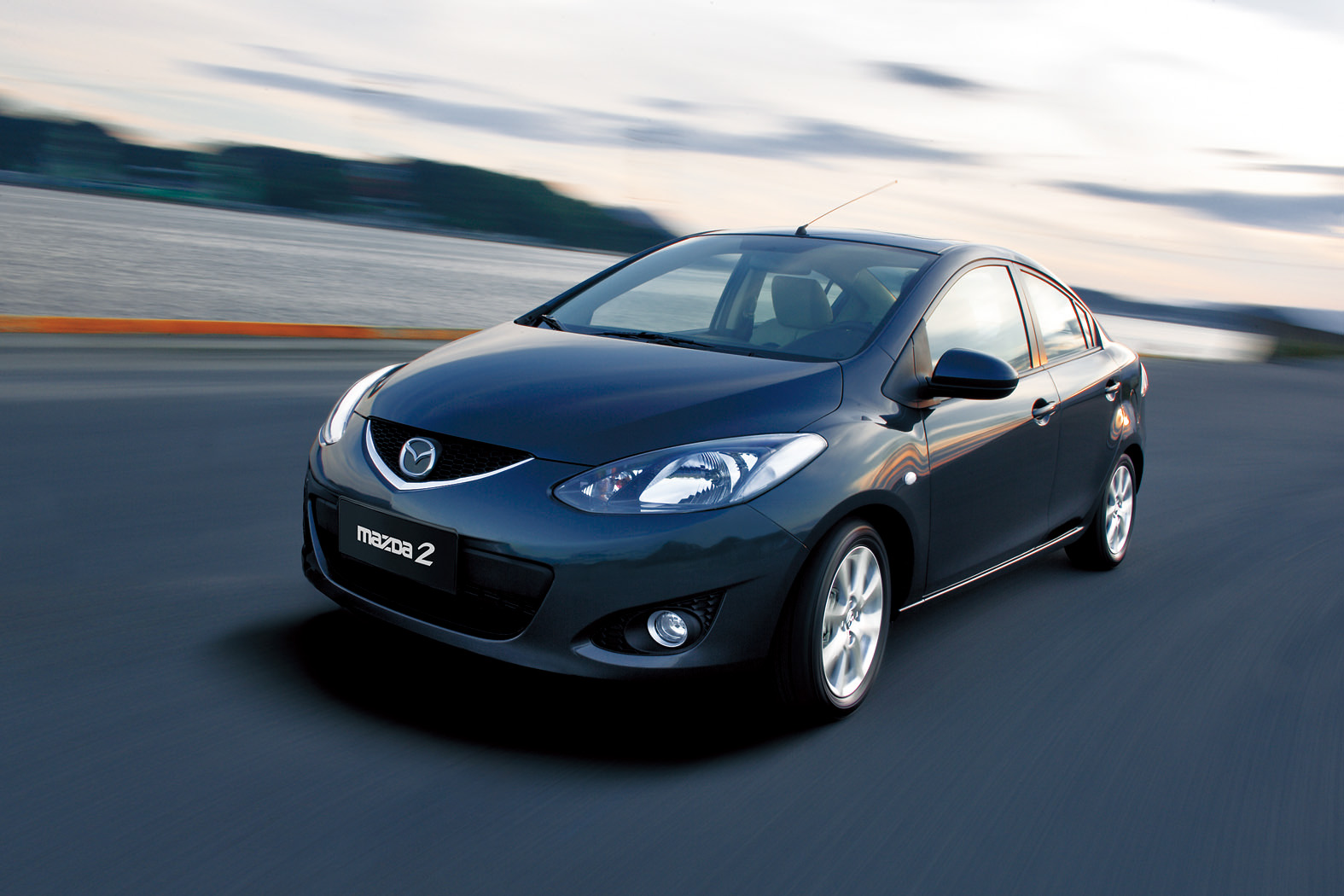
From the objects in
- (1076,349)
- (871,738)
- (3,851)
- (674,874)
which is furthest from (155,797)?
(1076,349)

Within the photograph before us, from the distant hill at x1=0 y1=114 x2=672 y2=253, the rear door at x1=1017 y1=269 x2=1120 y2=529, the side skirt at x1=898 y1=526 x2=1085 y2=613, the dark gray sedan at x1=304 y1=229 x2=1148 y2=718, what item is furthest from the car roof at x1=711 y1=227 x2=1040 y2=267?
the distant hill at x1=0 y1=114 x2=672 y2=253

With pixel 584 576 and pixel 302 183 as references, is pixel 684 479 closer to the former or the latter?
pixel 584 576

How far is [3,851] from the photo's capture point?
2.32 meters

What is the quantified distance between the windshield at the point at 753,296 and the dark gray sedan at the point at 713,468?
0.01m

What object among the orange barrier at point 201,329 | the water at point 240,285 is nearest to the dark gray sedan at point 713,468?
the orange barrier at point 201,329

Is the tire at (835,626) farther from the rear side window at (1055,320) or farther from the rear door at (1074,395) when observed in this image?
the rear side window at (1055,320)

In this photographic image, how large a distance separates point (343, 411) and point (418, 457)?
63cm

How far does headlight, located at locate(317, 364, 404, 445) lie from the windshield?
779 millimetres

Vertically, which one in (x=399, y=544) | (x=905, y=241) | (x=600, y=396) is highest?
(x=905, y=241)

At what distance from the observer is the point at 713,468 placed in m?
3.04

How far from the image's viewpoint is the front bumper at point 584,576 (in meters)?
2.90

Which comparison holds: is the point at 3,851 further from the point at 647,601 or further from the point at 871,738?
the point at 871,738

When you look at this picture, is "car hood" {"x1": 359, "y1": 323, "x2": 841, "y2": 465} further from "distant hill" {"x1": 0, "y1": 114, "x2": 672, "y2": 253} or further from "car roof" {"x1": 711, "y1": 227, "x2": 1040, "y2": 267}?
"distant hill" {"x1": 0, "y1": 114, "x2": 672, "y2": 253}

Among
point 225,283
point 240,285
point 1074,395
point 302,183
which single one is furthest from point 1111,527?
point 302,183
